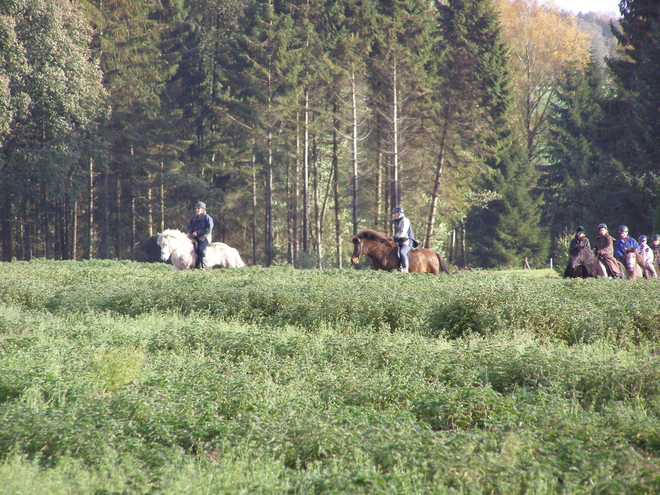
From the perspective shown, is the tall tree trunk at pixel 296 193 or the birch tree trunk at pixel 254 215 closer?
the tall tree trunk at pixel 296 193

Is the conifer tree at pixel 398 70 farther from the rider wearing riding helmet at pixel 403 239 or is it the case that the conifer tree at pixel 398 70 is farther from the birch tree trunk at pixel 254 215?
the rider wearing riding helmet at pixel 403 239

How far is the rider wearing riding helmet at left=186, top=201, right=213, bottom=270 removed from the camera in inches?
835

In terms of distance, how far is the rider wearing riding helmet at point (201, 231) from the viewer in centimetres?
2122

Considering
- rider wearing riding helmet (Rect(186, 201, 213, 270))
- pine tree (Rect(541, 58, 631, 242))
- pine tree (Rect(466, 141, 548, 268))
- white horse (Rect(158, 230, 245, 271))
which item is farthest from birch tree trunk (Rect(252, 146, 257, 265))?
rider wearing riding helmet (Rect(186, 201, 213, 270))

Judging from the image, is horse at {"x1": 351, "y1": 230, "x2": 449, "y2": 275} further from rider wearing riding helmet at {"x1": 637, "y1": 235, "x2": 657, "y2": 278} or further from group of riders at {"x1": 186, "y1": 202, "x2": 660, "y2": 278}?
rider wearing riding helmet at {"x1": 637, "y1": 235, "x2": 657, "y2": 278}

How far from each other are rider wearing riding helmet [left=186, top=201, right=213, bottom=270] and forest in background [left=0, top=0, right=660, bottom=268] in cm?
1704

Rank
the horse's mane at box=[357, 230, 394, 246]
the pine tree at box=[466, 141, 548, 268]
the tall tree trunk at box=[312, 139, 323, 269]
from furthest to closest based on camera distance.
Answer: the pine tree at box=[466, 141, 548, 268]
the tall tree trunk at box=[312, 139, 323, 269]
the horse's mane at box=[357, 230, 394, 246]

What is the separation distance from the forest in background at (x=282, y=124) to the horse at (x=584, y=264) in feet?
55.2

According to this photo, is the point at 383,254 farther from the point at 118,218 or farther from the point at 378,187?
the point at 118,218

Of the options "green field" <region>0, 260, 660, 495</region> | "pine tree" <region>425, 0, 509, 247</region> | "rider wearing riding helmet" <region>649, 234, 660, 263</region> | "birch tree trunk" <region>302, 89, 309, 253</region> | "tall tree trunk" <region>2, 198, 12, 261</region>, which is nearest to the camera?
"green field" <region>0, 260, 660, 495</region>

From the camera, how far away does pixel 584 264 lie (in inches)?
726

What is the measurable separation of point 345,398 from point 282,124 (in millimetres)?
36627

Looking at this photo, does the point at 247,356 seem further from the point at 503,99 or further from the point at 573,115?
the point at 573,115

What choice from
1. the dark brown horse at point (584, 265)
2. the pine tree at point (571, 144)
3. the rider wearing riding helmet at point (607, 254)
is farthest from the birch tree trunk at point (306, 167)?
the dark brown horse at point (584, 265)
